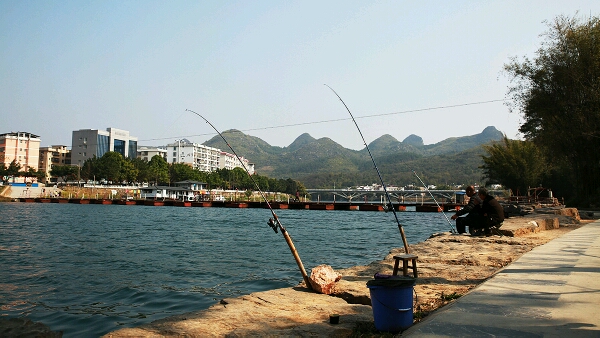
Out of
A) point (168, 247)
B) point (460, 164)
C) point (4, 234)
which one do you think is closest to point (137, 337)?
point (168, 247)

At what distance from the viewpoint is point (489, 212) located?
10680mm

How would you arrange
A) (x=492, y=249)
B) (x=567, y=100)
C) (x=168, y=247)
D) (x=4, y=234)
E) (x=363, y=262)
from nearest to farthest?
(x=492, y=249)
(x=363, y=262)
(x=168, y=247)
(x=4, y=234)
(x=567, y=100)

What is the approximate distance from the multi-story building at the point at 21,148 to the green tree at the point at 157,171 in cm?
2736

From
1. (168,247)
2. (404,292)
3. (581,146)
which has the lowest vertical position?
(168,247)

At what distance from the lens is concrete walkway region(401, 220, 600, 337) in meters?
3.25

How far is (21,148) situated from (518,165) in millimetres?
110940

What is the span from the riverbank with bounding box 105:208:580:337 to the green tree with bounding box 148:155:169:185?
106m

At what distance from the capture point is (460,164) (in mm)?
160250

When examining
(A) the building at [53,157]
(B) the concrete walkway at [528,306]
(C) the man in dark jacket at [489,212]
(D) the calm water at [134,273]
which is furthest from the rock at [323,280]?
(A) the building at [53,157]

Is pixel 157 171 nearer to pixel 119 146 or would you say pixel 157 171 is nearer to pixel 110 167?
pixel 110 167

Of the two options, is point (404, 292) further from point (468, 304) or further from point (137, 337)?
point (137, 337)

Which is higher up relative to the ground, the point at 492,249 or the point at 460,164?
the point at 460,164

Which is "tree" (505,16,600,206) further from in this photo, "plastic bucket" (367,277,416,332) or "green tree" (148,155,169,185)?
"green tree" (148,155,169,185)

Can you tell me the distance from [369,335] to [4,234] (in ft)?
67.1
